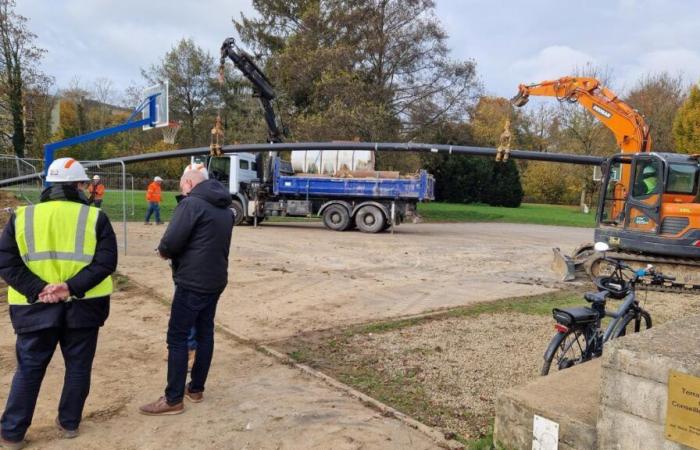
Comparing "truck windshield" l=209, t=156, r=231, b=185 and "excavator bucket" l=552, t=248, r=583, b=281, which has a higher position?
"truck windshield" l=209, t=156, r=231, b=185

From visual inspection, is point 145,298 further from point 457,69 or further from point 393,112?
point 457,69

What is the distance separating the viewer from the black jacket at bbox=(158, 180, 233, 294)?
3856mm

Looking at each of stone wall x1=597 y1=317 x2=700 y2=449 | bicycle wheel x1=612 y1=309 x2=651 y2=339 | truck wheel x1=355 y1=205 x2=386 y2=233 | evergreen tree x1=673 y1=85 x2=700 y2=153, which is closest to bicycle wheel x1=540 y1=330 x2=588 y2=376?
bicycle wheel x1=612 y1=309 x2=651 y2=339

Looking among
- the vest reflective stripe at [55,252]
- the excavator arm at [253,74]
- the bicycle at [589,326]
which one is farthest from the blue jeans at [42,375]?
the excavator arm at [253,74]

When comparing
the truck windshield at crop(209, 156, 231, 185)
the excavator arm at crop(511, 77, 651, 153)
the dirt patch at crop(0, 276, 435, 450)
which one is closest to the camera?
the dirt patch at crop(0, 276, 435, 450)

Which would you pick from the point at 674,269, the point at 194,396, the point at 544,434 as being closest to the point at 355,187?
the point at 674,269

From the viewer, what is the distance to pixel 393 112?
2620cm

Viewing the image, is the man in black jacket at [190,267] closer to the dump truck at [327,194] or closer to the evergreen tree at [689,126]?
the dump truck at [327,194]

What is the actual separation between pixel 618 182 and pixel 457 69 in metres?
16.1

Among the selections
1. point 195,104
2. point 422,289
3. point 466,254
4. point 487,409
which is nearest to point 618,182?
point 466,254

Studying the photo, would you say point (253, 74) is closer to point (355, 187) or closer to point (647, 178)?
point (355, 187)

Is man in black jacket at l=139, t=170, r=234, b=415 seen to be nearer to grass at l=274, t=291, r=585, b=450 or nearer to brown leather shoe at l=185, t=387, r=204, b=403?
brown leather shoe at l=185, t=387, r=204, b=403

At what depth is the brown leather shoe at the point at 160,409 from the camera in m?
3.91

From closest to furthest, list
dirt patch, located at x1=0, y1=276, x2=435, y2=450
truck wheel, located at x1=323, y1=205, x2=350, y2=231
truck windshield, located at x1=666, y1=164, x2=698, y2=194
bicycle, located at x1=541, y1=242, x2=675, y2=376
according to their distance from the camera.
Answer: dirt patch, located at x1=0, y1=276, x2=435, y2=450 → bicycle, located at x1=541, y1=242, x2=675, y2=376 → truck windshield, located at x1=666, y1=164, x2=698, y2=194 → truck wheel, located at x1=323, y1=205, x2=350, y2=231
